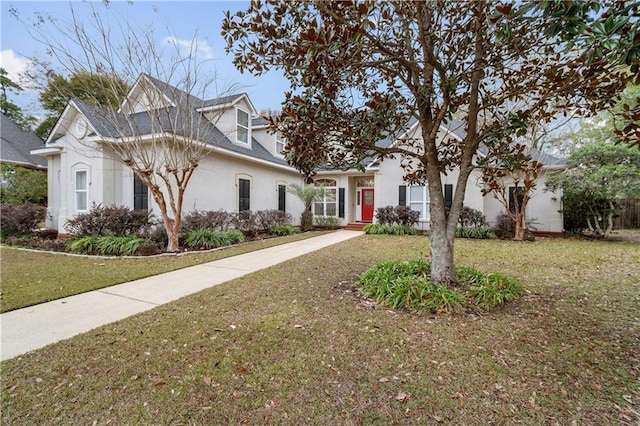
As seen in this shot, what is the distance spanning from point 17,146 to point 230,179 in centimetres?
1523

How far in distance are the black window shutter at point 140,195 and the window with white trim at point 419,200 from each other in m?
11.2

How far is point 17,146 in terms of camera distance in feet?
56.0

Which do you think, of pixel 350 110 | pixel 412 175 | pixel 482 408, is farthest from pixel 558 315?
pixel 350 110

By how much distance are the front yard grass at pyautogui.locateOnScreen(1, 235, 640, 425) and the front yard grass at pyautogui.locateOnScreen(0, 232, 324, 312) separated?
208cm

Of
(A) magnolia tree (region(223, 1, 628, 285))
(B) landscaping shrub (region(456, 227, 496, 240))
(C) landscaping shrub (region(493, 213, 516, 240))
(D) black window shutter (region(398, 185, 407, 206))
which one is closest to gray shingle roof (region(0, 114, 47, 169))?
(A) magnolia tree (region(223, 1, 628, 285))

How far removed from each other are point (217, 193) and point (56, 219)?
7363 millimetres

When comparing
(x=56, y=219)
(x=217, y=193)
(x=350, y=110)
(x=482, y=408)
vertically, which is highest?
(x=350, y=110)

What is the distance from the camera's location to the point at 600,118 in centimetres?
1174

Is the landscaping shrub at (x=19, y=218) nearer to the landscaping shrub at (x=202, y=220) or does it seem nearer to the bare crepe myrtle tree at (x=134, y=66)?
the bare crepe myrtle tree at (x=134, y=66)

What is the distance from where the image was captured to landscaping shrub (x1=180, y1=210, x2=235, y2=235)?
977 cm

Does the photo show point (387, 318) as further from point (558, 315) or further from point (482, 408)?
point (558, 315)

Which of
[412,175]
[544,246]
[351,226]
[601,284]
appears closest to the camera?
[601,284]

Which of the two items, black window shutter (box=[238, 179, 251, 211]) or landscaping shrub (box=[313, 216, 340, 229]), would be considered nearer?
black window shutter (box=[238, 179, 251, 211])

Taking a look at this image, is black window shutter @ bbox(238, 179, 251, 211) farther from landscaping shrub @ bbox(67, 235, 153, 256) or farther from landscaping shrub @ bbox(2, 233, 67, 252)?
landscaping shrub @ bbox(2, 233, 67, 252)
